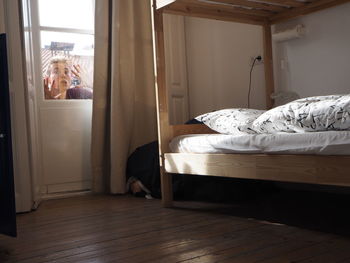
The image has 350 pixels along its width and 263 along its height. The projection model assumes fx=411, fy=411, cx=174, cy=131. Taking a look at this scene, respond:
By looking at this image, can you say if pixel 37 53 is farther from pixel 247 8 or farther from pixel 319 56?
pixel 319 56

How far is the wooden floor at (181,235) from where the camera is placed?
1332mm

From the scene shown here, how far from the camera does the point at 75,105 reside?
2.88 meters

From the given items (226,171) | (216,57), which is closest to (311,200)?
(226,171)

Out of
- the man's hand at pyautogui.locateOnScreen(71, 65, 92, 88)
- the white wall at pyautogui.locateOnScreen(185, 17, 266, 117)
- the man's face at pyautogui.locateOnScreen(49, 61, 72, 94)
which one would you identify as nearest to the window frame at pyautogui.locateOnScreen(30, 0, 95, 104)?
the man's face at pyautogui.locateOnScreen(49, 61, 72, 94)

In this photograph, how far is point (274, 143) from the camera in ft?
5.04

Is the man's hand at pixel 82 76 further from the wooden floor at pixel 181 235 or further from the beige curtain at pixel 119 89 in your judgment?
the wooden floor at pixel 181 235

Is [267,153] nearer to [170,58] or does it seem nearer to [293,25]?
[293,25]

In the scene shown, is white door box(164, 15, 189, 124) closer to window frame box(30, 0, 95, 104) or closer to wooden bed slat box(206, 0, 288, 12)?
window frame box(30, 0, 95, 104)

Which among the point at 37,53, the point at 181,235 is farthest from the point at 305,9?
the point at 37,53

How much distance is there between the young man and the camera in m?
2.85

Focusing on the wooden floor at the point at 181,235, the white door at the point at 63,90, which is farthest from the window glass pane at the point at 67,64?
the wooden floor at the point at 181,235

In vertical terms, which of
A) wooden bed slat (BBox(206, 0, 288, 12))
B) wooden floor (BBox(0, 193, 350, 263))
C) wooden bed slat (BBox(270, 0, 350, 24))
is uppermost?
wooden bed slat (BBox(206, 0, 288, 12))

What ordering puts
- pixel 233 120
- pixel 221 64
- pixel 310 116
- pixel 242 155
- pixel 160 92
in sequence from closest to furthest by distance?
1. pixel 310 116
2. pixel 242 155
3. pixel 233 120
4. pixel 160 92
5. pixel 221 64

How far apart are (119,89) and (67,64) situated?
0.45 metres
